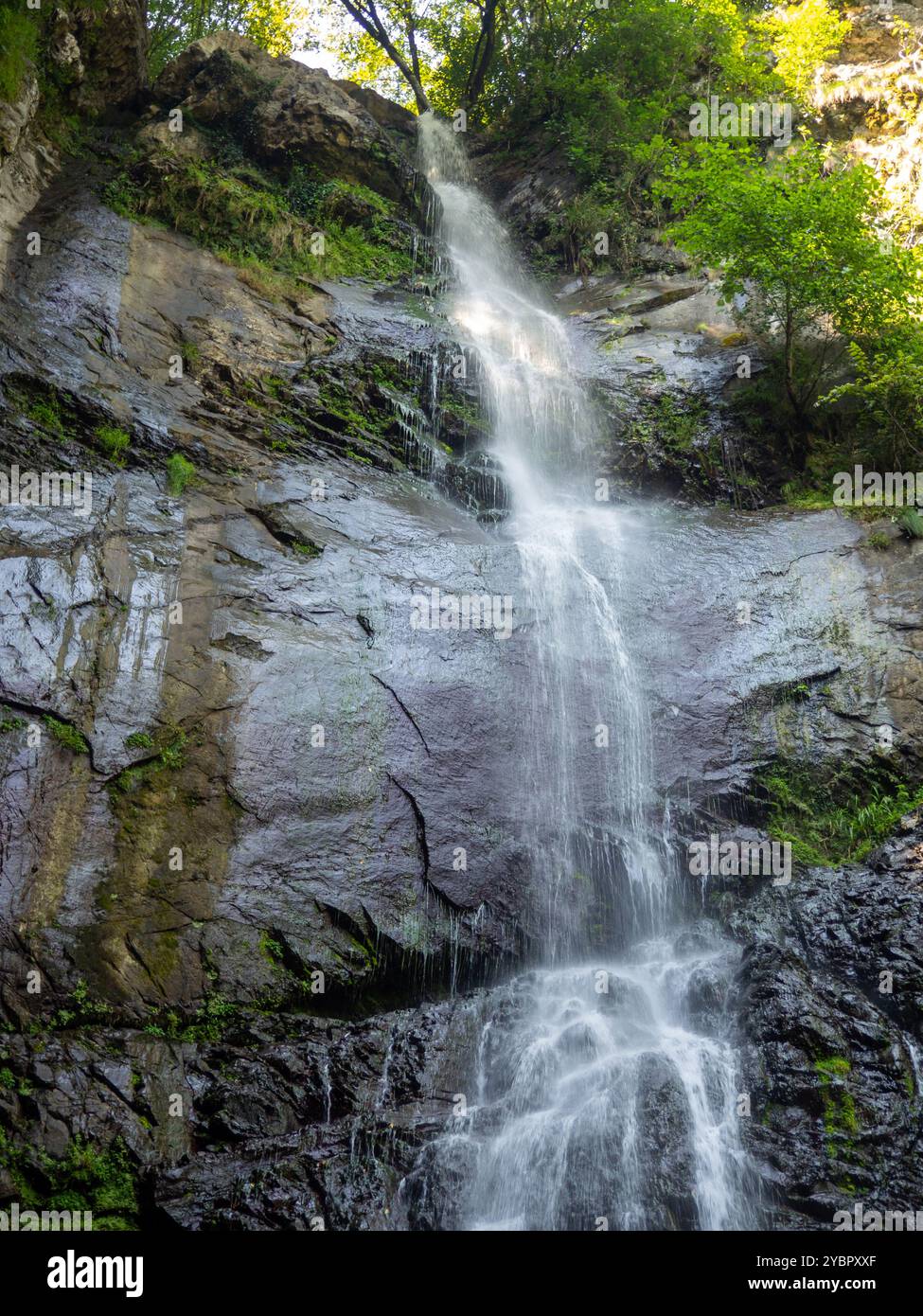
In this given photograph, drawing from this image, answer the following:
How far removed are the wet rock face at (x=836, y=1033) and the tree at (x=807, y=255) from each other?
7.17 metres

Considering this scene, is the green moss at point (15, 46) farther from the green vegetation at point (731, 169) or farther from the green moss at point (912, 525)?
the green moss at point (912, 525)

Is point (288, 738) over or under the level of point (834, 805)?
over

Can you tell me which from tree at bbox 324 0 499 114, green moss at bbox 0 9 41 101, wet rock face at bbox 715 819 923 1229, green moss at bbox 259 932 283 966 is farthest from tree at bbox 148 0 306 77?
wet rock face at bbox 715 819 923 1229

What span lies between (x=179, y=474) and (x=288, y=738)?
3.31 meters

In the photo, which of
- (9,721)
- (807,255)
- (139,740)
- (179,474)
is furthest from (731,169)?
(9,721)

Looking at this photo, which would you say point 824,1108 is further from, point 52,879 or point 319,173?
point 319,173

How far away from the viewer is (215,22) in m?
21.1

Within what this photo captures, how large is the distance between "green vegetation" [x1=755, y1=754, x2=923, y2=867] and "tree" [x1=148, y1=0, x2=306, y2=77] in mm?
18723

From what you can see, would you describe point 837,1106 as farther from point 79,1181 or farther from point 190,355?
point 190,355

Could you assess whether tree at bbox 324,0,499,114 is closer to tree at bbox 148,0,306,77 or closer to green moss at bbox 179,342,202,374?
tree at bbox 148,0,306,77

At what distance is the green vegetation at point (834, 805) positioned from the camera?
8.62m

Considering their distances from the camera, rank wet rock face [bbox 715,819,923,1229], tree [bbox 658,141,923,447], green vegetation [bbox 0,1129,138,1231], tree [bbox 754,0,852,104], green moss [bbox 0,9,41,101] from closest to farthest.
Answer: green vegetation [bbox 0,1129,138,1231] < wet rock face [bbox 715,819,923,1229] < green moss [bbox 0,9,41,101] < tree [bbox 658,141,923,447] < tree [bbox 754,0,852,104]

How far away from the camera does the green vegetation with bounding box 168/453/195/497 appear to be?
952 cm
